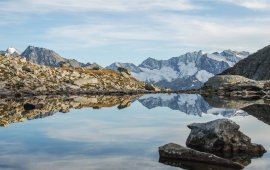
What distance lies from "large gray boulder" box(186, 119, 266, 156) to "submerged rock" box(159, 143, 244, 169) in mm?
3228

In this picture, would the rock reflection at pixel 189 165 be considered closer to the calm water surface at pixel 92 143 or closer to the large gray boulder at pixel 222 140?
the calm water surface at pixel 92 143

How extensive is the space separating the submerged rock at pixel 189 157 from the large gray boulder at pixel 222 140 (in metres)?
3.23

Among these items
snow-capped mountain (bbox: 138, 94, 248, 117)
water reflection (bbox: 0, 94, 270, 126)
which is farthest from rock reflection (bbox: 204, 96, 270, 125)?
snow-capped mountain (bbox: 138, 94, 248, 117)

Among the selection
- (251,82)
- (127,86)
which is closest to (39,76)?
(127,86)

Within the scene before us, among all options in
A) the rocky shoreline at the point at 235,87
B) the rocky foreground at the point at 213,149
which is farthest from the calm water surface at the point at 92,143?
the rocky shoreline at the point at 235,87

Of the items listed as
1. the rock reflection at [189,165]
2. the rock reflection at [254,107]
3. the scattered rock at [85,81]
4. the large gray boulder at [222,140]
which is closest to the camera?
the rock reflection at [189,165]

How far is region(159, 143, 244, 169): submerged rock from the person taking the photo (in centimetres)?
2461

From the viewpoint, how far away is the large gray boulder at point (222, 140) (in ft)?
96.7

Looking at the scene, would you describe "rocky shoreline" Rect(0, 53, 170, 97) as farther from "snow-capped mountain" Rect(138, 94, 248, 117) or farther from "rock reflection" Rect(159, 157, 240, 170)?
"rock reflection" Rect(159, 157, 240, 170)

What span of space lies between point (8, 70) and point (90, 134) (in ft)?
342

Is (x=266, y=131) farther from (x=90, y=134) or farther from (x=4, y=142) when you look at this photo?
(x=4, y=142)

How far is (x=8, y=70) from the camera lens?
13800 centimetres

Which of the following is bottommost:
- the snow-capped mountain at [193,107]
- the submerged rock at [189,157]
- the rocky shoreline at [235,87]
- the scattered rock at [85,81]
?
the snow-capped mountain at [193,107]

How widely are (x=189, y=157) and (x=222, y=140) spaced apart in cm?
440
